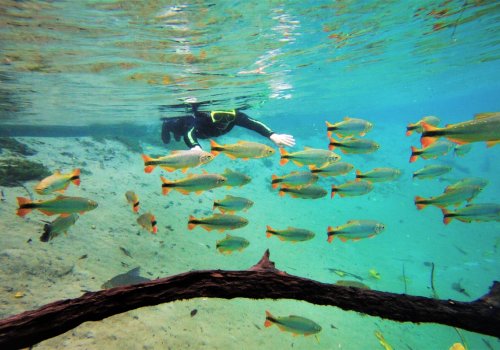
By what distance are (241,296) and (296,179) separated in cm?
382

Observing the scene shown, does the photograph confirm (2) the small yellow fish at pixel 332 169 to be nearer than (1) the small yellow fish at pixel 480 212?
No

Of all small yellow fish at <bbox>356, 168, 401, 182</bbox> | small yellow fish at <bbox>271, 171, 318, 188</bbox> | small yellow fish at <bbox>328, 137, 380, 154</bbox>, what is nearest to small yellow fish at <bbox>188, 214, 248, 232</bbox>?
small yellow fish at <bbox>271, 171, 318, 188</bbox>

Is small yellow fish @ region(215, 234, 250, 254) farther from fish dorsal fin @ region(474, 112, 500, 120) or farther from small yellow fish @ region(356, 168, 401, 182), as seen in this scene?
fish dorsal fin @ region(474, 112, 500, 120)

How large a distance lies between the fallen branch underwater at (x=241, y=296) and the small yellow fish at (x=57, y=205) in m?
2.92

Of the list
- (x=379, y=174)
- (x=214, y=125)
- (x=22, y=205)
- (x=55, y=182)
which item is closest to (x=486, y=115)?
(x=379, y=174)

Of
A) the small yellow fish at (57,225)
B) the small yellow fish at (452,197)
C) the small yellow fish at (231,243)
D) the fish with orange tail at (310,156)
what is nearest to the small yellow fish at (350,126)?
the fish with orange tail at (310,156)

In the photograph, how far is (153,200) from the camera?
14.0m

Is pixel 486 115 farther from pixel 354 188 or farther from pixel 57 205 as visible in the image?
pixel 57 205

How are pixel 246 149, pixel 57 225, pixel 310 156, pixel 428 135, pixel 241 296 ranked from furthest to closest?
1. pixel 310 156
2. pixel 57 225
3. pixel 246 149
4. pixel 428 135
5. pixel 241 296

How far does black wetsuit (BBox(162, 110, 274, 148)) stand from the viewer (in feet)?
28.1

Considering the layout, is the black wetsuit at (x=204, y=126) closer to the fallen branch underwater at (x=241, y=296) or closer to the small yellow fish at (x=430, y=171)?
the small yellow fish at (x=430, y=171)

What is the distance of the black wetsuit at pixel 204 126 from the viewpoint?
857cm

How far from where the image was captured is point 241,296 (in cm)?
264

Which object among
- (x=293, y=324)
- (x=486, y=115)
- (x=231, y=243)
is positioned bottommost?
(x=293, y=324)
